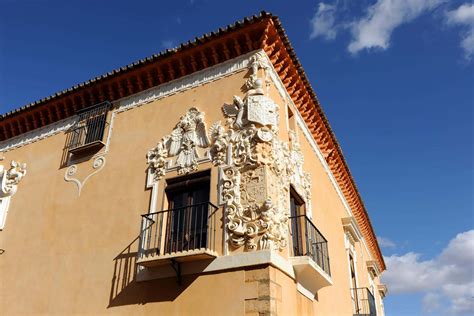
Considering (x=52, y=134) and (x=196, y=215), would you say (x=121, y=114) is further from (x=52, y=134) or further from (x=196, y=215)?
(x=196, y=215)

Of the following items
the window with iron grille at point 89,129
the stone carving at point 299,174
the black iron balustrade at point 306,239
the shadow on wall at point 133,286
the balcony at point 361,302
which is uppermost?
the window with iron grille at point 89,129

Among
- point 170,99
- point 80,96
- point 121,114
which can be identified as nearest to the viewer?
point 170,99

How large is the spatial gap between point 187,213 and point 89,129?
3962mm

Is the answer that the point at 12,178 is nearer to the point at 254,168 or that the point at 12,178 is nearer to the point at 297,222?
the point at 254,168

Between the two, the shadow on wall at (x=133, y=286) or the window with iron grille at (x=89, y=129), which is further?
the window with iron grille at (x=89, y=129)

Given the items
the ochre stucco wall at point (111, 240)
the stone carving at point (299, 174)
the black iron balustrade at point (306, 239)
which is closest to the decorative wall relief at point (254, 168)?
the ochre stucco wall at point (111, 240)

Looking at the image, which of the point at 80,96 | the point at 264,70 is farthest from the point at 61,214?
the point at 264,70

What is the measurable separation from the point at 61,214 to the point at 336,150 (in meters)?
7.96

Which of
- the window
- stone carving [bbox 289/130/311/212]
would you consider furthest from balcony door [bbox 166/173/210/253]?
the window

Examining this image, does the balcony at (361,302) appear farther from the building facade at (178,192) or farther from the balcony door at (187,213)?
the balcony door at (187,213)

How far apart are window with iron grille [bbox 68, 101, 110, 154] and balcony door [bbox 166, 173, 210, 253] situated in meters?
2.64

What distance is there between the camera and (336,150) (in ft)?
44.0

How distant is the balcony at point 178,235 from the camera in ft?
23.6

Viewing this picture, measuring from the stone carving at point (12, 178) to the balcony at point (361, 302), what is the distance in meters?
9.89
